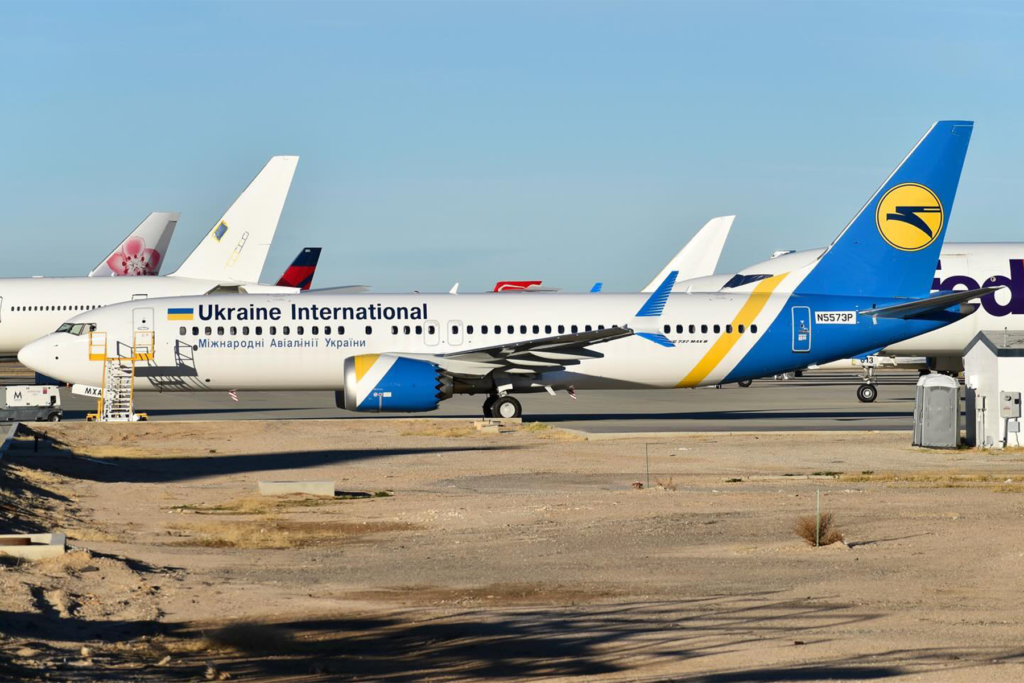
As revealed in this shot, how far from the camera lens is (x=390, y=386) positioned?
34094mm

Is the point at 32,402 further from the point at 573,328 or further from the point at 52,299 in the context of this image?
the point at 52,299

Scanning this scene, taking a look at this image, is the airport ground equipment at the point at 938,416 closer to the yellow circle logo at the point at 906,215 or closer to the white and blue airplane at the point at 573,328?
the white and blue airplane at the point at 573,328

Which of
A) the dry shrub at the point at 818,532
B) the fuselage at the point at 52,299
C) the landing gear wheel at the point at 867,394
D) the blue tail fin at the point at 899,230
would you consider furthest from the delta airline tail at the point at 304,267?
the dry shrub at the point at 818,532

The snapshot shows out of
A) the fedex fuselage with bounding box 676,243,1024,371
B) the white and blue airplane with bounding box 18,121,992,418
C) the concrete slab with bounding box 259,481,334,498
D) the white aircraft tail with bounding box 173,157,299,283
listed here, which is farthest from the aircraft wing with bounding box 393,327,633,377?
the white aircraft tail with bounding box 173,157,299,283

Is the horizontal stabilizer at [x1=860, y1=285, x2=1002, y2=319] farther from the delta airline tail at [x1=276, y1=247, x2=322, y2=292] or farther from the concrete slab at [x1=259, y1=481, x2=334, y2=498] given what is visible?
the delta airline tail at [x1=276, y1=247, x2=322, y2=292]

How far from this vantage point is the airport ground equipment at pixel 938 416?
28609 mm

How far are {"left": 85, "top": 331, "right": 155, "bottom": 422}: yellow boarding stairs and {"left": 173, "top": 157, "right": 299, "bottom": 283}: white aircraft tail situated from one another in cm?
2417

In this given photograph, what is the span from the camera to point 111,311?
36875mm

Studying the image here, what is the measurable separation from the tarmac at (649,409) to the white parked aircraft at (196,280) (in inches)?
140

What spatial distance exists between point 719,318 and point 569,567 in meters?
23.3

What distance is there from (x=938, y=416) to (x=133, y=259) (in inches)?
2118

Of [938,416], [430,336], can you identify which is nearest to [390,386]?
[430,336]

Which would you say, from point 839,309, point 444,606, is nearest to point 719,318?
point 839,309

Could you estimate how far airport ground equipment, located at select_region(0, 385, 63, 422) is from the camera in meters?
34.5
